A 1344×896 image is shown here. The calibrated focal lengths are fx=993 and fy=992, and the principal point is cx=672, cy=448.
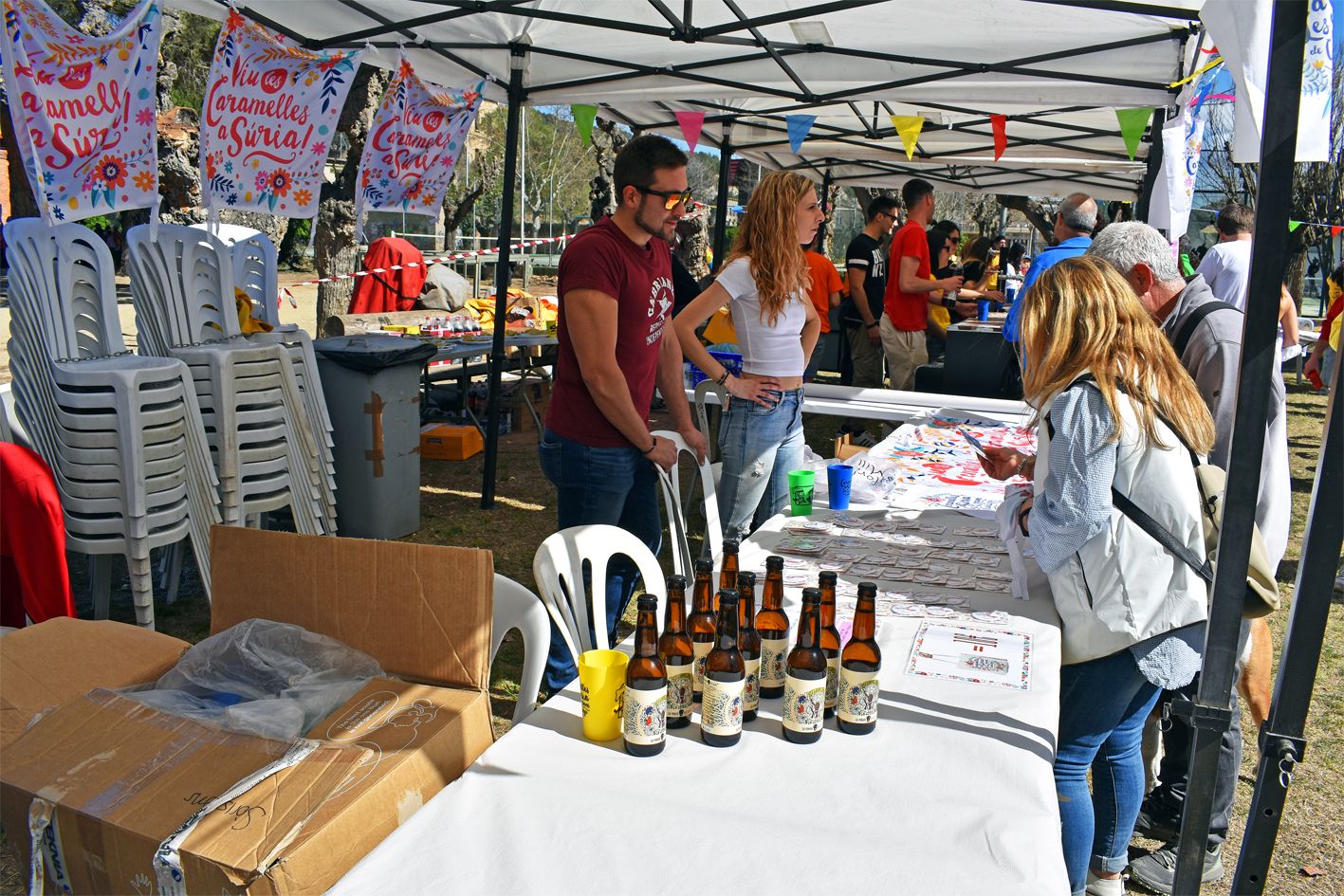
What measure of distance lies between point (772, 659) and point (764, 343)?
1941 millimetres

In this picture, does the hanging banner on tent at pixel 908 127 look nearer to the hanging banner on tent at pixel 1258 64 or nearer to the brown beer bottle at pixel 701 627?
the hanging banner on tent at pixel 1258 64

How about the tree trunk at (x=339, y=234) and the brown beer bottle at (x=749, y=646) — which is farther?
the tree trunk at (x=339, y=234)

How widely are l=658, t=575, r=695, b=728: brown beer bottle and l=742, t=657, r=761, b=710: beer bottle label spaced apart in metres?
0.10

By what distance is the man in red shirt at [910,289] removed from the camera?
716 centimetres

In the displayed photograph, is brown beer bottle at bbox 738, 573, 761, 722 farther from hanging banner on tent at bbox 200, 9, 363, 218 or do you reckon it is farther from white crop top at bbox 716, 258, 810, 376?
hanging banner on tent at bbox 200, 9, 363, 218

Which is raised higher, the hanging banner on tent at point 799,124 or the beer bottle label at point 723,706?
the hanging banner on tent at point 799,124

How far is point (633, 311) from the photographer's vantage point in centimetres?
295

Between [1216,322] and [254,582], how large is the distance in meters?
2.41

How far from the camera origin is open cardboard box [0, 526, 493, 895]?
1334 mm

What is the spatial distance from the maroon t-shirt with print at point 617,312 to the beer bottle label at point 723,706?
4.71ft

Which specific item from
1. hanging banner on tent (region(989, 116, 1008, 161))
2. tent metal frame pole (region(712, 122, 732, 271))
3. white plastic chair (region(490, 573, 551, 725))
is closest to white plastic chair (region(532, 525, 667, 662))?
white plastic chair (region(490, 573, 551, 725))

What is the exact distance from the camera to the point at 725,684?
5.20 feet

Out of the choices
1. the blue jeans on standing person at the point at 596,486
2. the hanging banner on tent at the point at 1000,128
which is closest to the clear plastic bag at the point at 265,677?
the blue jeans on standing person at the point at 596,486

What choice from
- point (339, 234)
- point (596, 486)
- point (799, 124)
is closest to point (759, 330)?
point (596, 486)
